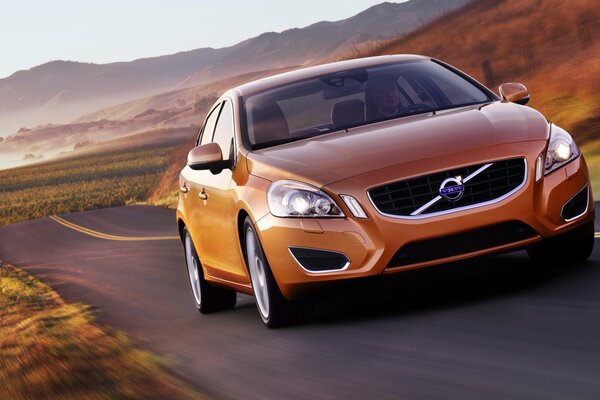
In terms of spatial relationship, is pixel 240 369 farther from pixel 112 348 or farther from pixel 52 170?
pixel 52 170

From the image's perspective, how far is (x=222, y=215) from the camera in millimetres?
8875

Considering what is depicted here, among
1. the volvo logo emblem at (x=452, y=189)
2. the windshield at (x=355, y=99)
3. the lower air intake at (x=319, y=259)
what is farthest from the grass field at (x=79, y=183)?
the volvo logo emblem at (x=452, y=189)

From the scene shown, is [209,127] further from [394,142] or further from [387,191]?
[387,191]

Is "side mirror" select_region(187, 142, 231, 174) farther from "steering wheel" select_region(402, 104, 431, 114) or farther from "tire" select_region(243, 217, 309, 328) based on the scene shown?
"steering wheel" select_region(402, 104, 431, 114)

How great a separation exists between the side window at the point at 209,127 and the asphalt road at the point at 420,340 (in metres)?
1.40

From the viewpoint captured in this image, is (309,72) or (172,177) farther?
(172,177)

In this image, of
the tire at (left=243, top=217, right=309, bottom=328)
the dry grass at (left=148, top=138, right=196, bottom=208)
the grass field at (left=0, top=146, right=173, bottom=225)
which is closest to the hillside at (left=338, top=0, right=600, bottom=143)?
the dry grass at (left=148, top=138, right=196, bottom=208)

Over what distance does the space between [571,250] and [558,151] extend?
0.93 m

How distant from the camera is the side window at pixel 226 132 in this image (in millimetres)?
9250

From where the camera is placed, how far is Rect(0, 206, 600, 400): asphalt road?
18.6ft

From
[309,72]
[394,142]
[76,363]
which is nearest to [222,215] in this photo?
[76,363]

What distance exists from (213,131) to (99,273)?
879 centimetres

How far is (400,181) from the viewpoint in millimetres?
7301

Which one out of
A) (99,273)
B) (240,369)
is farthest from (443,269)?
(99,273)
